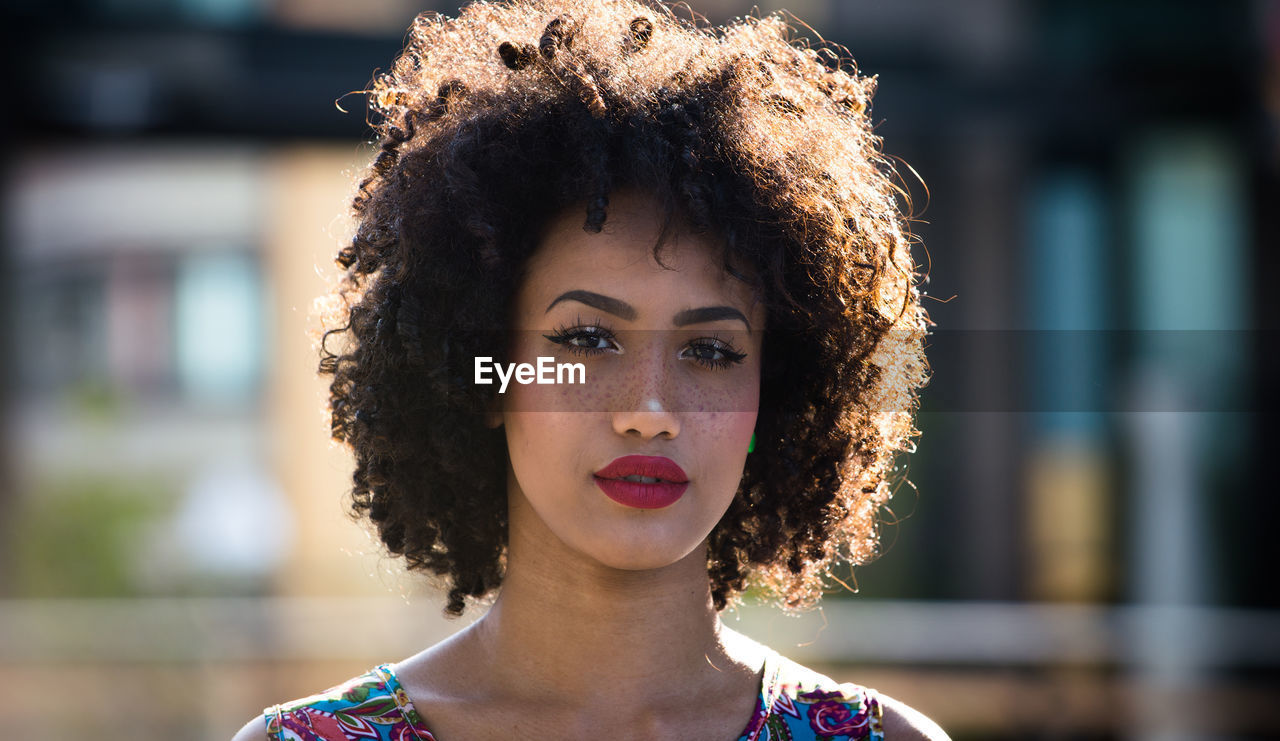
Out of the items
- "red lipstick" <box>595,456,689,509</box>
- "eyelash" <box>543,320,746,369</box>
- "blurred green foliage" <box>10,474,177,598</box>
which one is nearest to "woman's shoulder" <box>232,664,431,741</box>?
"red lipstick" <box>595,456,689,509</box>

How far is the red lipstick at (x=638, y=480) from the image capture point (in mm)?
2016

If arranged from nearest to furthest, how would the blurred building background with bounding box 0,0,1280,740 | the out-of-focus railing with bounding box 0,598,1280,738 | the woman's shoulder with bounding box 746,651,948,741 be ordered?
the woman's shoulder with bounding box 746,651,948,741 < the out-of-focus railing with bounding box 0,598,1280,738 < the blurred building background with bounding box 0,0,1280,740

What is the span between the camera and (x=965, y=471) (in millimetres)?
8773

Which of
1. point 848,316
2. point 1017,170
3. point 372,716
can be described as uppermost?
point 1017,170

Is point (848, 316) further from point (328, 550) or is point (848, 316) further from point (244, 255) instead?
point (244, 255)

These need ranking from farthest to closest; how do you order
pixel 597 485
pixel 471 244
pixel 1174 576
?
pixel 1174 576 → pixel 471 244 → pixel 597 485

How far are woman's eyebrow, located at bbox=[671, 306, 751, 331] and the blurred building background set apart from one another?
4.35m

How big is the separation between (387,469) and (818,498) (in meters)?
0.73

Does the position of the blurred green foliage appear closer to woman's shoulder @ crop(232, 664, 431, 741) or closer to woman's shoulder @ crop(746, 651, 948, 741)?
woman's shoulder @ crop(232, 664, 431, 741)

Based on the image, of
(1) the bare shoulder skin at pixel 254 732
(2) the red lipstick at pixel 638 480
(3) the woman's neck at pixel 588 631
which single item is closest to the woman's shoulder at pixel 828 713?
(3) the woman's neck at pixel 588 631

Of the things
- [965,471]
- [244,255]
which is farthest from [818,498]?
[244,255]

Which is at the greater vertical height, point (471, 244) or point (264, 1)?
point (264, 1)

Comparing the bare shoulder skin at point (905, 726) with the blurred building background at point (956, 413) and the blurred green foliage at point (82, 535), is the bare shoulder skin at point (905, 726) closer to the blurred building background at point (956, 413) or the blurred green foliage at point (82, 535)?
the blurred building background at point (956, 413)

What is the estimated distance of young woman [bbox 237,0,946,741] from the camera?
2.06 m
